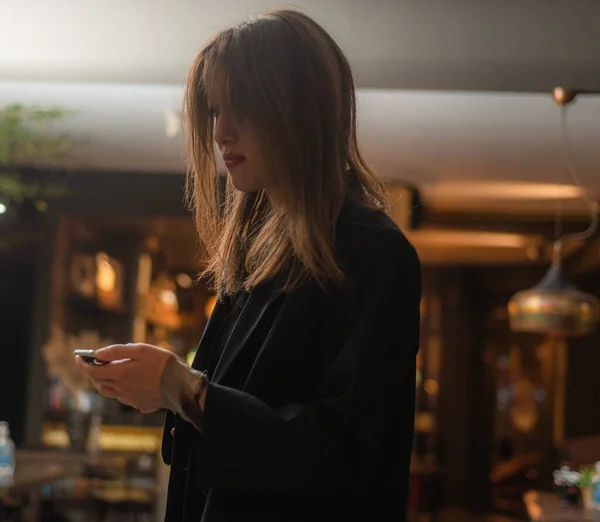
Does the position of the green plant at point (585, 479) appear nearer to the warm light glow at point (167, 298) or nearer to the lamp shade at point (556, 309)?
the lamp shade at point (556, 309)

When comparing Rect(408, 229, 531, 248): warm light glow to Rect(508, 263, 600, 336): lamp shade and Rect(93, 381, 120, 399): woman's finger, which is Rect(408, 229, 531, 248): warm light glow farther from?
Rect(93, 381, 120, 399): woman's finger

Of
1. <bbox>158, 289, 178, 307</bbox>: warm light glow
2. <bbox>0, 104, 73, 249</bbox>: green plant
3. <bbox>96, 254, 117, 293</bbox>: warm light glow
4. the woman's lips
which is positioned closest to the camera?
the woman's lips

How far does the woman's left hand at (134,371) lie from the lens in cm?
95

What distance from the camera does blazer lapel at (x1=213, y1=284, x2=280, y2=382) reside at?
1011 millimetres

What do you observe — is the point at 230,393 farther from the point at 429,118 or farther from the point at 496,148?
the point at 496,148

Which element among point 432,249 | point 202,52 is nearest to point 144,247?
point 432,249

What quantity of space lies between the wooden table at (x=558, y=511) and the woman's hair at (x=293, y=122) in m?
3.79

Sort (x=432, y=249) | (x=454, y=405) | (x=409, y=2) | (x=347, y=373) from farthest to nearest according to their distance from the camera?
1. (x=454, y=405)
2. (x=432, y=249)
3. (x=409, y=2)
4. (x=347, y=373)

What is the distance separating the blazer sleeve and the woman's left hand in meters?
0.05

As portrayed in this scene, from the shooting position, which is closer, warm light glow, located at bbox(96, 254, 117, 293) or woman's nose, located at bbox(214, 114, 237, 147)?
woman's nose, located at bbox(214, 114, 237, 147)

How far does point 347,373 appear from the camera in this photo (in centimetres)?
93

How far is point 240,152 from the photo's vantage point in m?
1.03

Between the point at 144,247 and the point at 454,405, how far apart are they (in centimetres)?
506

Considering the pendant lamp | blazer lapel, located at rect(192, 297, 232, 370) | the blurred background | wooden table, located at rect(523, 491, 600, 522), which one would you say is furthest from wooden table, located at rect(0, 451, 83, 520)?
blazer lapel, located at rect(192, 297, 232, 370)
